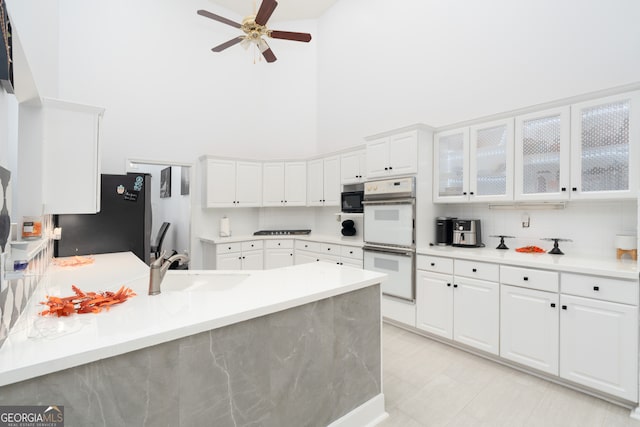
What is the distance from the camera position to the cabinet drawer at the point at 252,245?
4.71m

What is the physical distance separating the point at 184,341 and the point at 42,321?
1.84 ft

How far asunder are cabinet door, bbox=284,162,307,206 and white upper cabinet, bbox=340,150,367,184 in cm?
85

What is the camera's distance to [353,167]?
4324 mm

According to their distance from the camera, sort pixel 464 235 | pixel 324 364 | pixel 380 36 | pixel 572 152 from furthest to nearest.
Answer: pixel 380 36, pixel 464 235, pixel 572 152, pixel 324 364

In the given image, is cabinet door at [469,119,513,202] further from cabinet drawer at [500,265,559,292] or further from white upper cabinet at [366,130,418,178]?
cabinet drawer at [500,265,559,292]

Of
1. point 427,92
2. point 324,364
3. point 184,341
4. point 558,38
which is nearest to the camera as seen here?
point 184,341

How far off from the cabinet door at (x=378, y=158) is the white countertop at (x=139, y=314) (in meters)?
1.79

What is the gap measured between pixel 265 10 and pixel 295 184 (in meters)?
2.76

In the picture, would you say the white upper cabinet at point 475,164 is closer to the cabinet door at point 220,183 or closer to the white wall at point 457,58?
the white wall at point 457,58

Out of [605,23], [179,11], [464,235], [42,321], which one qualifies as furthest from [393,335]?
[179,11]

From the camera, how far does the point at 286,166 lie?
16.9 ft

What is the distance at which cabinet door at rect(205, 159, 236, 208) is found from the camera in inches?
184

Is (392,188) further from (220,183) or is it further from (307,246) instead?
(220,183)

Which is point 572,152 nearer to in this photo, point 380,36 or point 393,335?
point 393,335
